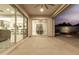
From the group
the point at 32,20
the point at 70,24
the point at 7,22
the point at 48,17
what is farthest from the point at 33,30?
the point at 7,22

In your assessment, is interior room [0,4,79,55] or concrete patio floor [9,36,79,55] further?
interior room [0,4,79,55]

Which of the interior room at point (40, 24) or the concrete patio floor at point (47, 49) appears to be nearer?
the concrete patio floor at point (47, 49)

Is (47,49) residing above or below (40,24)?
below

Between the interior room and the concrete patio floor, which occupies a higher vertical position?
the interior room

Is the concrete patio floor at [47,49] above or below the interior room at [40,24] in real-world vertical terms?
below

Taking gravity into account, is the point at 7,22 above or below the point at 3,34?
above

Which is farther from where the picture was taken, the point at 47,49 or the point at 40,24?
the point at 40,24

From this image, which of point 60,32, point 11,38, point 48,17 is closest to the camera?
point 11,38
